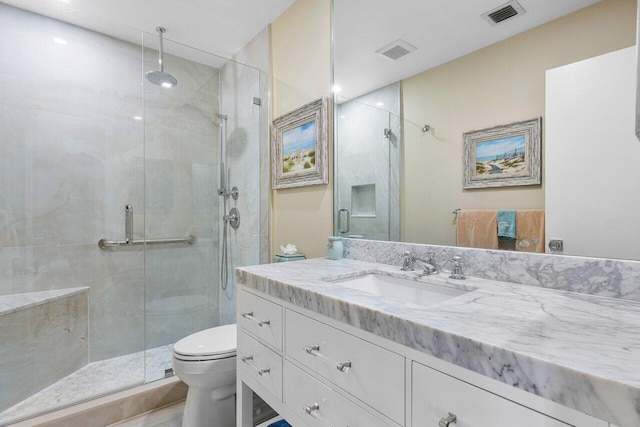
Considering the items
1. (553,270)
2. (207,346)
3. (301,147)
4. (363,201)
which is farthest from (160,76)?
(553,270)

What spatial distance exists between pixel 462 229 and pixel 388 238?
1.20 feet

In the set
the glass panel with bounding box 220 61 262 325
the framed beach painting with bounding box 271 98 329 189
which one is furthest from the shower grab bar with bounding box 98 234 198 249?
the framed beach painting with bounding box 271 98 329 189

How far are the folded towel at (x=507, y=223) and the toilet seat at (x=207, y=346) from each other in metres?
1.30

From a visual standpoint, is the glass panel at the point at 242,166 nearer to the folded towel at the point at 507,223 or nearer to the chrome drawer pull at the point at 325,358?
the chrome drawer pull at the point at 325,358

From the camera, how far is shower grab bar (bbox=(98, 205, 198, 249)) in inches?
90.8

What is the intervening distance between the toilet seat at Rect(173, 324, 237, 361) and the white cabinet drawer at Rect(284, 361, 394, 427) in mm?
614

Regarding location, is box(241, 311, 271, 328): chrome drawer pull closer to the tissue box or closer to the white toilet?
the white toilet

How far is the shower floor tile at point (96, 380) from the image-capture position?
5.41 ft

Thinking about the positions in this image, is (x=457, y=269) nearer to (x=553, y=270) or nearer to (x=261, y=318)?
(x=553, y=270)

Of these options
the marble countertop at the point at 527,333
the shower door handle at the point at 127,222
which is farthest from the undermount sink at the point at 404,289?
the shower door handle at the point at 127,222

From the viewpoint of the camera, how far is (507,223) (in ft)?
3.45

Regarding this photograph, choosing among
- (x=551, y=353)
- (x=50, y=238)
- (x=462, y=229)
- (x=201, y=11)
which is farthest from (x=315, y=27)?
(x=50, y=238)

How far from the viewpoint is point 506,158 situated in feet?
3.43

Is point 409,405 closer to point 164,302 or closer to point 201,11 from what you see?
point 164,302
